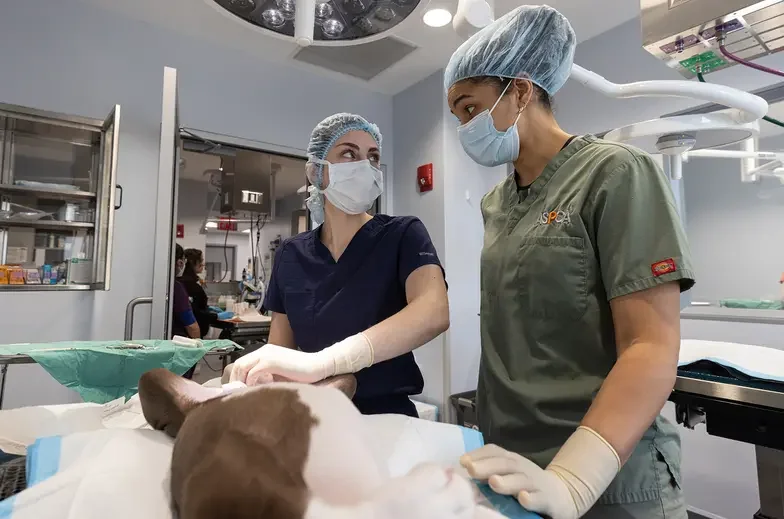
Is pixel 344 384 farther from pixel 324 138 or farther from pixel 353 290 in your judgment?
pixel 324 138

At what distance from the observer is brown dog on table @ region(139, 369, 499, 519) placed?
32 centimetres

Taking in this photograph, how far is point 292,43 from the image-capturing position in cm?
246

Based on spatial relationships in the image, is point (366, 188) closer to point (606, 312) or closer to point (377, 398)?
point (377, 398)

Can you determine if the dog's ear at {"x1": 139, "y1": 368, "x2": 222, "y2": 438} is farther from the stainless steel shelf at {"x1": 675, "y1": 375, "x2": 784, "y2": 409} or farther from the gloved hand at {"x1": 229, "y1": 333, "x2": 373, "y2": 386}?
the stainless steel shelf at {"x1": 675, "y1": 375, "x2": 784, "y2": 409}

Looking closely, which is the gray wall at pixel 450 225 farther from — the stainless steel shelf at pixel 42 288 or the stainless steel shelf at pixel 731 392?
the stainless steel shelf at pixel 42 288

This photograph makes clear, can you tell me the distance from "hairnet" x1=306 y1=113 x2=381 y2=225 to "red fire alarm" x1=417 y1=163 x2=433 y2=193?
1762 millimetres

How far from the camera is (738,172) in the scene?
2080 millimetres

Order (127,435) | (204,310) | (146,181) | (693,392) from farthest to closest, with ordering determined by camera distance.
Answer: (204,310)
(146,181)
(693,392)
(127,435)

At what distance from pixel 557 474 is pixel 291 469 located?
1.13 feet

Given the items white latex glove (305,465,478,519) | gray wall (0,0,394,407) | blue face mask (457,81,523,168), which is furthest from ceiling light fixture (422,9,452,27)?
white latex glove (305,465,478,519)

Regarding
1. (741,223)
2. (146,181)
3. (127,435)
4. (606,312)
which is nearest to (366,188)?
(606,312)

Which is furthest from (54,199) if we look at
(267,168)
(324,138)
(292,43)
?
(324,138)

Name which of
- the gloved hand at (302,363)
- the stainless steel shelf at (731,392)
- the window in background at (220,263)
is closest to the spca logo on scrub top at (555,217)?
the gloved hand at (302,363)

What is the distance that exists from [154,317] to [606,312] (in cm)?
134
